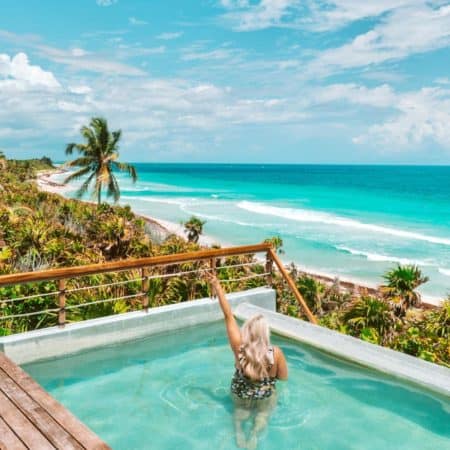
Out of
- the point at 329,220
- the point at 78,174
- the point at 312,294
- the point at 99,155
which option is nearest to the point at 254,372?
the point at 312,294

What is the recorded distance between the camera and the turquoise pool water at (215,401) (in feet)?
15.5

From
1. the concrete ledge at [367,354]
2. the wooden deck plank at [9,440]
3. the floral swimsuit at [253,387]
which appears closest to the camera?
the wooden deck plank at [9,440]

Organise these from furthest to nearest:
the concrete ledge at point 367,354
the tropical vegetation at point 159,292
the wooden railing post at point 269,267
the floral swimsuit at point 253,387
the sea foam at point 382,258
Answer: the sea foam at point 382,258 < the wooden railing post at point 269,267 < the tropical vegetation at point 159,292 < the concrete ledge at point 367,354 < the floral swimsuit at point 253,387

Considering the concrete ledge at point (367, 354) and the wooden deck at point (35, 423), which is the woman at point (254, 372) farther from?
the concrete ledge at point (367, 354)

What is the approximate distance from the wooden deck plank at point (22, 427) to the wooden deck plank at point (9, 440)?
0.03 meters

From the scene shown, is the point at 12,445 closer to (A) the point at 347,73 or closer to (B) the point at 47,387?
(B) the point at 47,387

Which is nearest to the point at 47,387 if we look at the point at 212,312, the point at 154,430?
the point at 154,430

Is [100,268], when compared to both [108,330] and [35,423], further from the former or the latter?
[35,423]

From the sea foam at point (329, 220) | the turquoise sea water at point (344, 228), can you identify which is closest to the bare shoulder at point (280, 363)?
the turquoise sea water at point (344, 228)

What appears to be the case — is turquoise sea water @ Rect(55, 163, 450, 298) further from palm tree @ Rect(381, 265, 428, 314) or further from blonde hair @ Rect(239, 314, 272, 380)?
blonde hair @ Rect(239, 314, 272, 380)

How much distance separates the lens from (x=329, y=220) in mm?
44656

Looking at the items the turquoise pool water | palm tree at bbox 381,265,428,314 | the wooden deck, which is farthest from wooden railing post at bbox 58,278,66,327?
palm tree at bbox 381,265,428,314

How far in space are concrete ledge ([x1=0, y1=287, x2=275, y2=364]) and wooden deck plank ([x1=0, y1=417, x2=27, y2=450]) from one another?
247 cm

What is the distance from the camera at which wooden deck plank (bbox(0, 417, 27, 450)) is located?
3.23m
